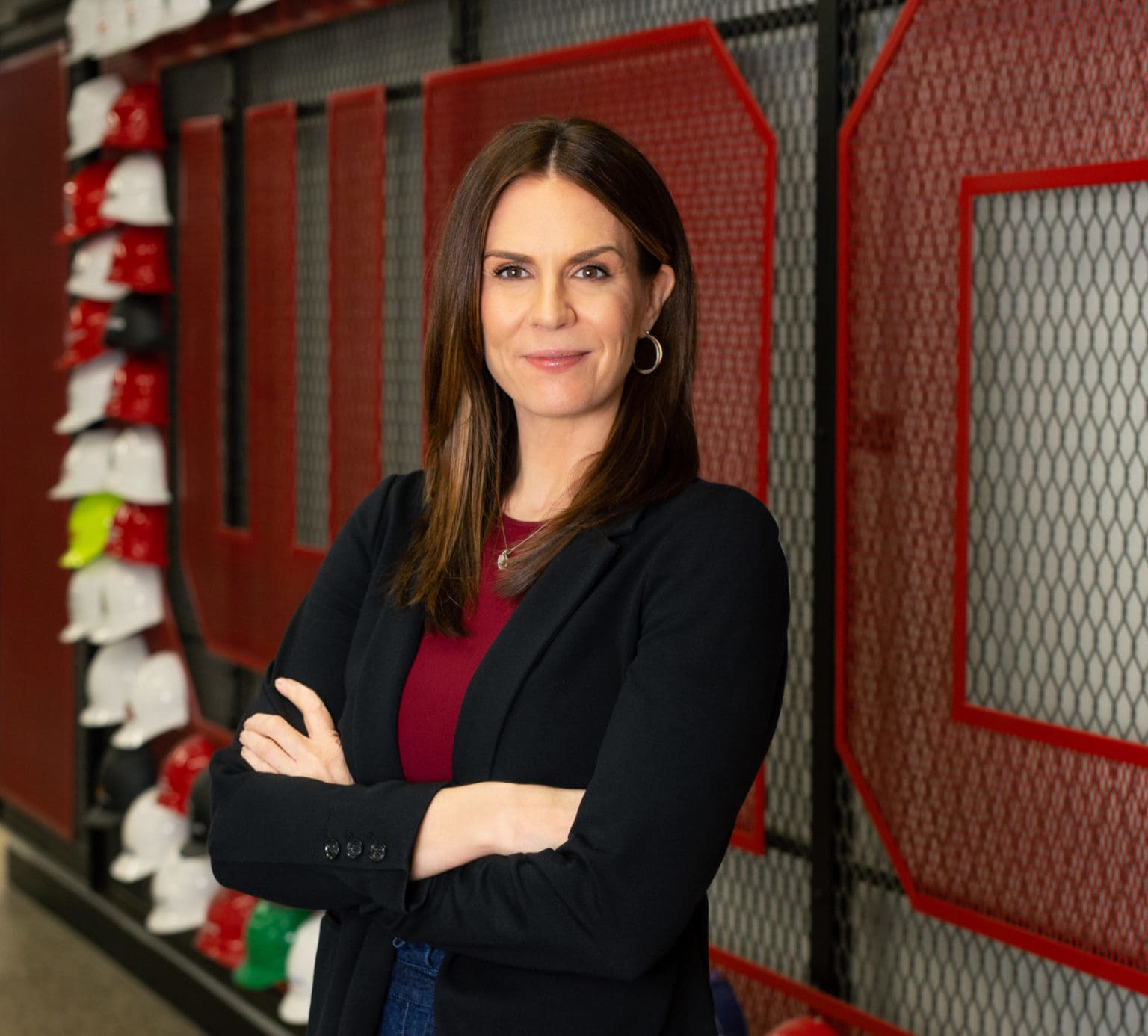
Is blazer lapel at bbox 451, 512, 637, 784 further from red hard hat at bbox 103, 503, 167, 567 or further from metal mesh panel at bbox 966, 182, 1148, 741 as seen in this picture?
red hard hat at bbox 103, 503, 167, 567

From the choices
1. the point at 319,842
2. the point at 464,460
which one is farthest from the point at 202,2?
the point at 319,842

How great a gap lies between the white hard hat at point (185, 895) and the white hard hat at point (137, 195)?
5.38 feet

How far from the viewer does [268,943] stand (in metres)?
3.22

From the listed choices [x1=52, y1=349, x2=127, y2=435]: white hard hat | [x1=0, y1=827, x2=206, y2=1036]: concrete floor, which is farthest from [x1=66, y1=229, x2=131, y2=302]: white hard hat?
[x1=0, y1=827, x2=206, y2=1036]: concrete floor

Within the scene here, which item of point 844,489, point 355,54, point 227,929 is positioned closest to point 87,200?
point 355,54

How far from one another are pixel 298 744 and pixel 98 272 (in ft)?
8.75

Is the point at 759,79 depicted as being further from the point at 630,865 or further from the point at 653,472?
the point at 630,865

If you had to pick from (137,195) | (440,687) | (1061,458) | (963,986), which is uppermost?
(137,195)

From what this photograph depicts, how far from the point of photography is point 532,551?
4.74ft

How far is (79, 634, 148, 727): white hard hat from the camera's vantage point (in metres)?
4.06

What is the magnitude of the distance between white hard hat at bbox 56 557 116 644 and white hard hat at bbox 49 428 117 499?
0.21 meters

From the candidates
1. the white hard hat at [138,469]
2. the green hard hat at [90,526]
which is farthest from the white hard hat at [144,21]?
the green hard hat at [90,526]

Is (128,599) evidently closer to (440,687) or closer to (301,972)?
(301,972)

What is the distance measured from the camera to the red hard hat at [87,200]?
3895mm
